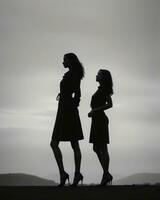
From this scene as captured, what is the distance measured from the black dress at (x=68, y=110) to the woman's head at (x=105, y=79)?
0.45 meters

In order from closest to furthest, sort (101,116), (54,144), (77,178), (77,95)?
1. (77,178)
2. (54,144)
3. (77,95)
4. (101,116)

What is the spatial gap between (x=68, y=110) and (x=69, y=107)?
66 millimetres

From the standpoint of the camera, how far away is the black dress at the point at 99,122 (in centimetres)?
1111

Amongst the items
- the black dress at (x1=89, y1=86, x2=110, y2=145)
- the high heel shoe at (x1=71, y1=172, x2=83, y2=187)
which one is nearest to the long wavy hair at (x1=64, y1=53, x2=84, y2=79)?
the black dress at (x1=89, y1=86, x2=110, y2=145)

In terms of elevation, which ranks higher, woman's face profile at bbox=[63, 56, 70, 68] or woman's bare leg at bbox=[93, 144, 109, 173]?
woman's face profile at bbox=[63, 56, 70, 68]

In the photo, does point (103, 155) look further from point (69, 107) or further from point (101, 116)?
point (69, 107)

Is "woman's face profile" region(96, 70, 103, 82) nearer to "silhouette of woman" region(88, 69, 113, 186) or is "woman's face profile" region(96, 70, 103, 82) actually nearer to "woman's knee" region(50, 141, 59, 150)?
"silhouette of woman" region(88, 69, 113, 186)

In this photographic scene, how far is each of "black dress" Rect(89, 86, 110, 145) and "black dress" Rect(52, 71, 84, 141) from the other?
521 millimetres

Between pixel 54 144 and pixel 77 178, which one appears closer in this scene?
pixel 77 178
